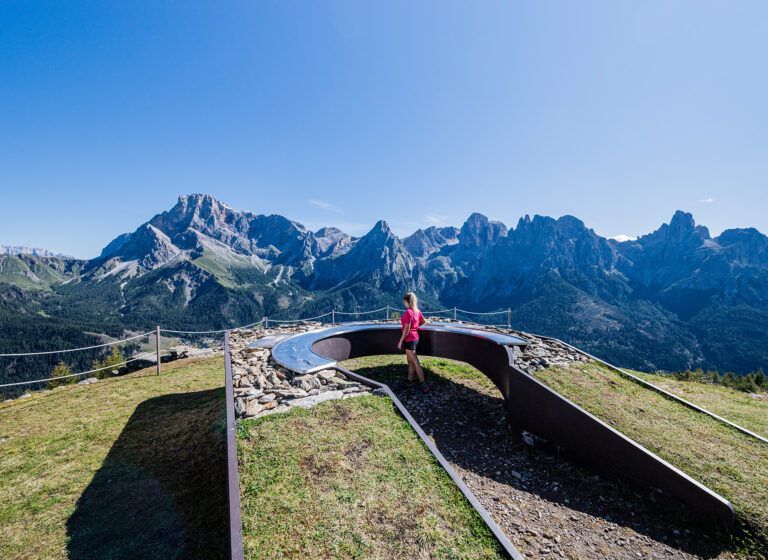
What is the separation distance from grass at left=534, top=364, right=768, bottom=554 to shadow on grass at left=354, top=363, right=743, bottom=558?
1.78 feet

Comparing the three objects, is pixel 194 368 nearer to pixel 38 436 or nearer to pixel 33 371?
pixel 38 436

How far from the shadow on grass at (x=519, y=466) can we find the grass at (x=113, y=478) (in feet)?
15.1

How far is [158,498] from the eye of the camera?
4082mm

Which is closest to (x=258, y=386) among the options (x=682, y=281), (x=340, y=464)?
(x=340, y=464)

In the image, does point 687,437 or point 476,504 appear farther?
point 687,437

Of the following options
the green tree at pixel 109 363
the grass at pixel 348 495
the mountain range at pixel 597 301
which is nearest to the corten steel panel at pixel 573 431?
the grass at pixel 348 495

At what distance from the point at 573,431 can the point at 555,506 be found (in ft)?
4.93

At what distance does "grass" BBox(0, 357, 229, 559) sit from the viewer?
3385 mm

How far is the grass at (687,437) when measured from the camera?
399 centimetres

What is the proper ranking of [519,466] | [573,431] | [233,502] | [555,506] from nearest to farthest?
[233,502], [555,506], [573,431], [519,466]

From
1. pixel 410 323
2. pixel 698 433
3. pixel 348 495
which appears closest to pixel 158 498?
pixel 348 495

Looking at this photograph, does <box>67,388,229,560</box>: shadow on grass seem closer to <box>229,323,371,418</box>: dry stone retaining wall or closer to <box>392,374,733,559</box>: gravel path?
<box>229,323,371,418</box>: dry stone retaining wall

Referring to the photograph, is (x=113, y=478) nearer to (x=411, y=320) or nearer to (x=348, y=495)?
(x=348, y=495)

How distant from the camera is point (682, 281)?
16962cm
